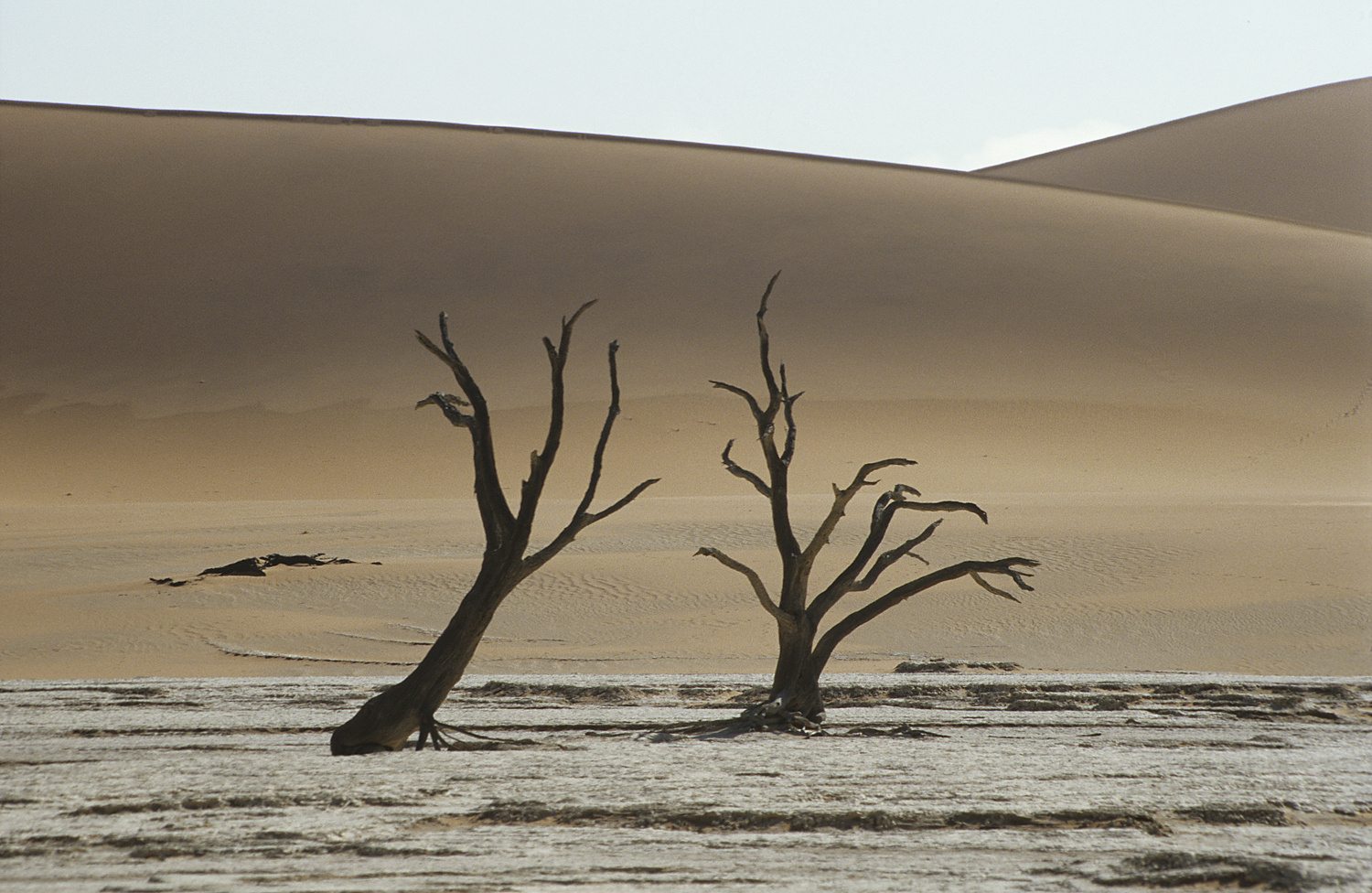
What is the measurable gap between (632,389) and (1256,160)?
4903 cm

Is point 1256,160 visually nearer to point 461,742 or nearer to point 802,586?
point 802,586

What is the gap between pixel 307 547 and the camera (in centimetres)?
1429

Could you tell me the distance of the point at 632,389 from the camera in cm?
2658

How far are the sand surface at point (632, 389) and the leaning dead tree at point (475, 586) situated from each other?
15.4 ft

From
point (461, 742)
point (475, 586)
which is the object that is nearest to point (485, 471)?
point (475, 586)

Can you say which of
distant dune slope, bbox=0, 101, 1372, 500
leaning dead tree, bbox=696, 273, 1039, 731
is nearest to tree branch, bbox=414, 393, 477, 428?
leaning dead tree, bbox=696, 273, 1039, 731

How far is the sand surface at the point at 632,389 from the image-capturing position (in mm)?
10586

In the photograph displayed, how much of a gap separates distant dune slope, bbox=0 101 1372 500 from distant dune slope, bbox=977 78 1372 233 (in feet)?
70.1

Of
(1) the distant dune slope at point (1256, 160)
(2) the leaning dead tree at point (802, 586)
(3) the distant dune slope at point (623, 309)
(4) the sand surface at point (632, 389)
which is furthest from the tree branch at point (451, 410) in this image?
(1) the distant dune slope at point (1256, 160)

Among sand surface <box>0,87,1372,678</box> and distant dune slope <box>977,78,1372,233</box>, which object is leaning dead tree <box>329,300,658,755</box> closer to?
sand surface <box>0,87,1372,678</box>

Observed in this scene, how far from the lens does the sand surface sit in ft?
34.7

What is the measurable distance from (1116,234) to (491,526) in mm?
34738

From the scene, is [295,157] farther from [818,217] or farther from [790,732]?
[790,732]

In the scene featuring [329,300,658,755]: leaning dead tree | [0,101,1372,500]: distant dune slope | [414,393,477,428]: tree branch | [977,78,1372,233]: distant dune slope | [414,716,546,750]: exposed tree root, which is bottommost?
[414,716,546,750]: exposed tree root
